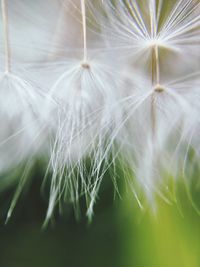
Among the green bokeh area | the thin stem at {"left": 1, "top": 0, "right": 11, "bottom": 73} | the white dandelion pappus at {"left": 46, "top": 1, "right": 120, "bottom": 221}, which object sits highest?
the thin stem at {"left": 1, "top": 0, "right": 11, "bottom": 73}

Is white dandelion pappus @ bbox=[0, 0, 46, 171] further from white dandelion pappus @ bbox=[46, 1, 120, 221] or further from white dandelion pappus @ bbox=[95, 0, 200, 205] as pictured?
white dandelion pappus @ bbox=[95, 0, 200, 205]

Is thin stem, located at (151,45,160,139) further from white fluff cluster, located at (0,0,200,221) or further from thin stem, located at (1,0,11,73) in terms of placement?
thin stem, located at (1,0,11,73)

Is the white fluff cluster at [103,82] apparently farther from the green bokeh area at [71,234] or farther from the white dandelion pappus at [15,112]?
the green bokeh area at [71,234]

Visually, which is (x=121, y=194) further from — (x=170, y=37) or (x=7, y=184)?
(x=170, y=37)

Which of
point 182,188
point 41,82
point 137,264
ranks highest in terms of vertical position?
point 41,82

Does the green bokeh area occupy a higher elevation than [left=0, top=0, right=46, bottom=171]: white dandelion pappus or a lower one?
lower

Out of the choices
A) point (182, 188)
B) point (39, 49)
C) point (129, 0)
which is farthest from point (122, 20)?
point (182, 188)

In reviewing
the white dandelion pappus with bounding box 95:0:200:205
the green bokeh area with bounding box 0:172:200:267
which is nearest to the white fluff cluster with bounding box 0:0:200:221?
the white dandelion pappus with bounding box 95:0:200:205

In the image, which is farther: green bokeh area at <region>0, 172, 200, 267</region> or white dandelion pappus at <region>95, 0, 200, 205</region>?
green bokeh area at <region>0, 172, 200, 267</region>

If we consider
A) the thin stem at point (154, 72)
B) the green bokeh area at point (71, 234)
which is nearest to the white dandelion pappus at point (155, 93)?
the thin stem at point (154, 72)
